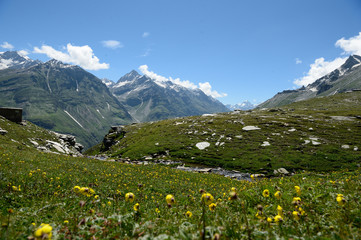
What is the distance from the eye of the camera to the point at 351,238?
402cm

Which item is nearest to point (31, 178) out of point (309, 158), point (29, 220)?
point (29, 220)

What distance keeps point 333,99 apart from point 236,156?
570 ft

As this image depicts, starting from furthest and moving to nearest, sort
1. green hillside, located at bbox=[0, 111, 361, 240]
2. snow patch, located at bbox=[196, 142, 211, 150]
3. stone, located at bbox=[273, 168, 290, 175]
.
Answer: snow patch, located at bbox=[196, 142, 211, 150] < stone, located at bbox=[273, 168, 290, 175] < green hillside, located at bbox=[0, 111, 361, 240]

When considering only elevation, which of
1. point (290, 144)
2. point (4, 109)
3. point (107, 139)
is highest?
point (4, 109)

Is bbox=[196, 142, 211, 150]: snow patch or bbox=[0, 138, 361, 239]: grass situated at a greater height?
bbox=[0, 138, 361, 239]: grass

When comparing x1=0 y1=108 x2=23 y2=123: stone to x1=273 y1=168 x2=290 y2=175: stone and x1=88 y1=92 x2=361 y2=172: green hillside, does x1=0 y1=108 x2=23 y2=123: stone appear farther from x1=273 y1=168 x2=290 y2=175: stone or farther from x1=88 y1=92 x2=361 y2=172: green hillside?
x1=273 y1=168 x2=290 y2=175: stone

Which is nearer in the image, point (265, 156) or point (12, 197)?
point (12, 197)

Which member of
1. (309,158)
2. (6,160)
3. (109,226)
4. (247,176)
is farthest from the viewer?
(309,158)

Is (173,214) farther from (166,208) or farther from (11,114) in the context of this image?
(11,114)

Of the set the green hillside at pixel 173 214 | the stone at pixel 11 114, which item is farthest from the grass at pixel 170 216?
the stone at pixel 11 114

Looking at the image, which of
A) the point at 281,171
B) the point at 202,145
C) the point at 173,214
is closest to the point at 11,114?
the point at 202,145

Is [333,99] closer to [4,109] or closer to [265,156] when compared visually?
[265,156]

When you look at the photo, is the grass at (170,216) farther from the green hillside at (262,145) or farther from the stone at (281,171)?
the green hillside at (262,145)

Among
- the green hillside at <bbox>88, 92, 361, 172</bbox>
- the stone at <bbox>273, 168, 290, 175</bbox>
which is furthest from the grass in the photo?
the green hillside at <bbox>88, 92, 361, 172</bbox>
